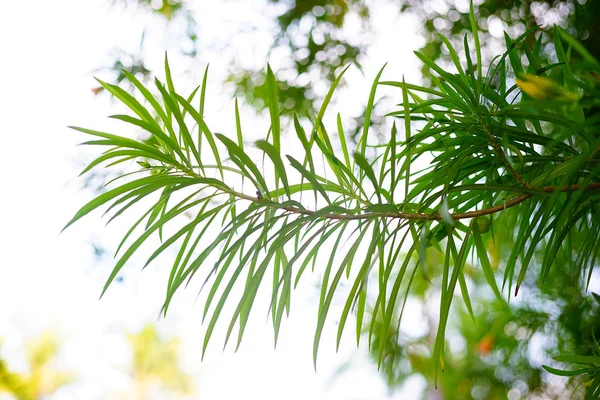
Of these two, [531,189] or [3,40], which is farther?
[3,40]

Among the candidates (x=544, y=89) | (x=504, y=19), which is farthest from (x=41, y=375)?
(x=544, y=89)

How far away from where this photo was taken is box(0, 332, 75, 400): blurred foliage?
7.31m

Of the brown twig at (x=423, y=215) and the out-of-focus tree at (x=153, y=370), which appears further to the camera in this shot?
the out-of-focus tree at (x=153, y=370)

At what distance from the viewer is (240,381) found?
25.3ft

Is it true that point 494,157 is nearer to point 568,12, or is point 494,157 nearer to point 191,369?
point 568,12

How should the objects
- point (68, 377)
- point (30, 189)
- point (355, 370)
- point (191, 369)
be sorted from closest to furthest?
point (355, 370), point (30, 189), point (68, 377), point (191, 369)

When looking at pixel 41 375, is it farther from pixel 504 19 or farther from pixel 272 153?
pixel 272 153

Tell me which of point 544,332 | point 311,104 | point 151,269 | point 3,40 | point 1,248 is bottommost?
point 544,332

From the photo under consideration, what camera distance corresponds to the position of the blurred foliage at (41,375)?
7.31 meters

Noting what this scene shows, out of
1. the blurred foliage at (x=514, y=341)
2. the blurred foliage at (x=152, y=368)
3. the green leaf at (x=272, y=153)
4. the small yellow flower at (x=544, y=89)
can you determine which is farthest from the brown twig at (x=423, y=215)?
the blurred foliage at (x=152, y=368)

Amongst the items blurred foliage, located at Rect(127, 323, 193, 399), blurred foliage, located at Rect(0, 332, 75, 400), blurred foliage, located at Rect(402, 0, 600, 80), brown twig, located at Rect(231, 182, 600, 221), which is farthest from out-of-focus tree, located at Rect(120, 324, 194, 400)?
brown twig, located at Rect(231, 182, 600, 221)

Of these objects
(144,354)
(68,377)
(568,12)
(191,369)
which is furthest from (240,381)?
(568,12)

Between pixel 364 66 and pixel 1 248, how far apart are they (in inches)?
230

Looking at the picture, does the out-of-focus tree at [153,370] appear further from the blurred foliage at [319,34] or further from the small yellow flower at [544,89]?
the small yellow flower at [544,89]
